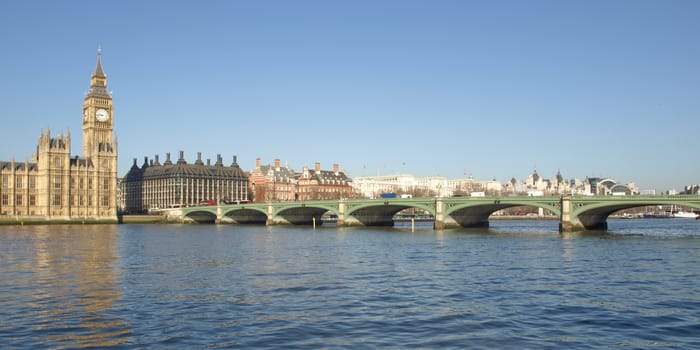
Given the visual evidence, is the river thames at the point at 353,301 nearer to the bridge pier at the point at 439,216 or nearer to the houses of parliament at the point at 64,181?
the bridge pier at the point at 439,216

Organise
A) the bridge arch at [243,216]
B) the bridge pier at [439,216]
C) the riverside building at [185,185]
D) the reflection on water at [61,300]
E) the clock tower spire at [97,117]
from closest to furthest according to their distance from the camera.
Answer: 1. the reflection on water at [61,300]
2. the bridge pier at [439,216]
3. the bridge arch at [243,216]
4. the clock tower spire at [97,117]
5. the riverside building at [185,185]

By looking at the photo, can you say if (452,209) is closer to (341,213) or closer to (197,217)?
(341,213)

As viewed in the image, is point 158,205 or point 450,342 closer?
point 450,342

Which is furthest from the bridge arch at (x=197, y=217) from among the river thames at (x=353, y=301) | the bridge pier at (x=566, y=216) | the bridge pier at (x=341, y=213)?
the river thames at (x=353, y=301)

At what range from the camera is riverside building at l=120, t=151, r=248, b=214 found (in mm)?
180000

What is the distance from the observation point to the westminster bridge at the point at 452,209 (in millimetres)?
73137

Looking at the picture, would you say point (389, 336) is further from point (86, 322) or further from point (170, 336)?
point (86, 322)

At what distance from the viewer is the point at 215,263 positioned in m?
43.4

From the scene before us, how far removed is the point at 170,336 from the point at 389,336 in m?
6.68

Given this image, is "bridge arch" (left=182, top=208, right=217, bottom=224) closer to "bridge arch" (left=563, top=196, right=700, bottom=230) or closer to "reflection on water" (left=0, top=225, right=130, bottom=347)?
"bridge arch" (left=563, top=196, right=700, bottom=230)

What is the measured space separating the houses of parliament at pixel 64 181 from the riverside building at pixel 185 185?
26088 millimetres

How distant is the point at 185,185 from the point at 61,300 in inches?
6175

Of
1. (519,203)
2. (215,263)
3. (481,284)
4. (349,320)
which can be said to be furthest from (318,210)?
(349,320)

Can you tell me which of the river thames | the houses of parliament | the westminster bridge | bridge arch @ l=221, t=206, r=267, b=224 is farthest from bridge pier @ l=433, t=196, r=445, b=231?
the houses of parliament
